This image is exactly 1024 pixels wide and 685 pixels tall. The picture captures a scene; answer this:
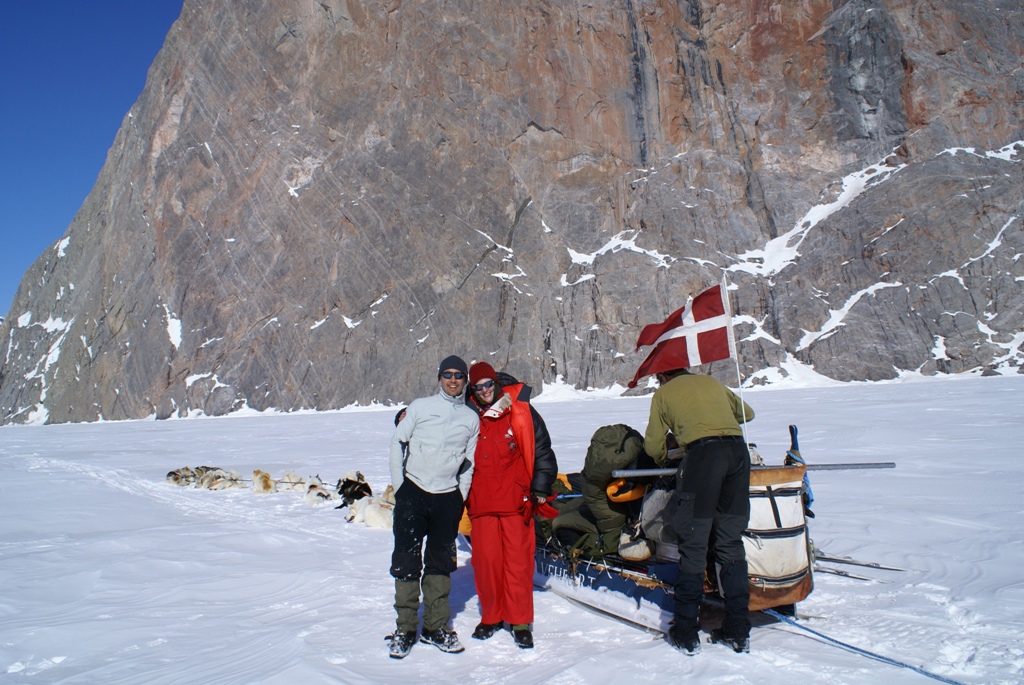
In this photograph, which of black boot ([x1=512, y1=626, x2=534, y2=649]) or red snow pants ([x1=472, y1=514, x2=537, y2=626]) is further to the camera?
red snow pants ([x1=472, y1=514, x2=537, y2=626])

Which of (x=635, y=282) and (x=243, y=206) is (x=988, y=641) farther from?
(x=243, y=206)

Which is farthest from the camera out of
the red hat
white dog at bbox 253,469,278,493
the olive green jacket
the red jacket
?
white dog at bbox 253,469,278,493

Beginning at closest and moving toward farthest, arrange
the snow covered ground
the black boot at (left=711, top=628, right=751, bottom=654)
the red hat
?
the snow covered ground → the black boot at (left=711, top=628, right=751, bottom=654) → the red hat

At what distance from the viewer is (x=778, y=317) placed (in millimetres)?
45625

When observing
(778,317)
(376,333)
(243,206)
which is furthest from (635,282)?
(243,206)

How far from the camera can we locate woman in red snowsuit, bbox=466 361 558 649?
423 centimetres

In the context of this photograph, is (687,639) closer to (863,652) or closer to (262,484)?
(863,652)

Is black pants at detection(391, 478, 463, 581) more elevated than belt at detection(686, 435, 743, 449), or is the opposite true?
belt at detection(686, 435, 743, 449)

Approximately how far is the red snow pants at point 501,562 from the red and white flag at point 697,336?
4.37 ft

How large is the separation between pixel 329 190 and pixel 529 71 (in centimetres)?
1924

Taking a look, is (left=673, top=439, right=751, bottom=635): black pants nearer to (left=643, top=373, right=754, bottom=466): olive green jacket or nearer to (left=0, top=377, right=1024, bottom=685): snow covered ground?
(left=643, top=373, right=754, bottom=466): olive green jacket

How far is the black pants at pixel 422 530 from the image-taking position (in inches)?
160

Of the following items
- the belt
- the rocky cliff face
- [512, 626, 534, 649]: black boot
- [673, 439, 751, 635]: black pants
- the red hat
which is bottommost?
[512, 626, 534, 649]: black boot

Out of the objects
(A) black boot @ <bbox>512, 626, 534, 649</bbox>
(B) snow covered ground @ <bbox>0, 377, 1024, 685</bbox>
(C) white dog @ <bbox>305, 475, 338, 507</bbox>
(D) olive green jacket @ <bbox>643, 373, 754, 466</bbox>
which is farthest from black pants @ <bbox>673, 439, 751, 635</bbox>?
(C) white dog @ <bbox>305, 475, 338, 507</bbox>
